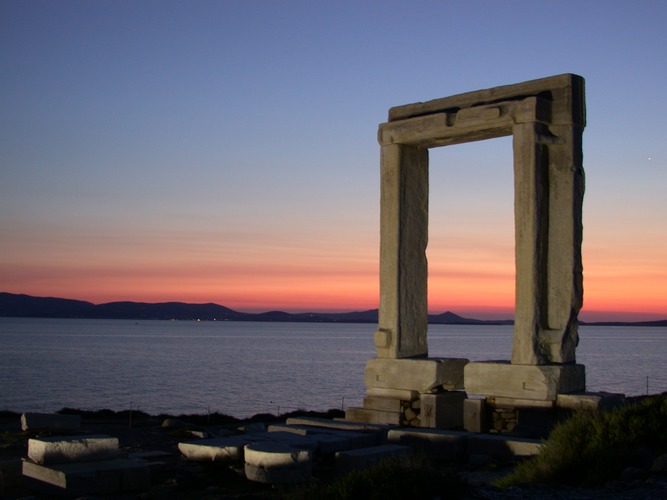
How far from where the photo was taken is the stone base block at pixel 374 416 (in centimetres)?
1509

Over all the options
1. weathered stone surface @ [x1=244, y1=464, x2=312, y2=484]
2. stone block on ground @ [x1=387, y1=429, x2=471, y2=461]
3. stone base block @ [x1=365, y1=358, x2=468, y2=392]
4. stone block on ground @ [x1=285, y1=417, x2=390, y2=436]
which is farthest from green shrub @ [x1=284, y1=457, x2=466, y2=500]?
stone base block @ [x1=365, y1=358, x2=468, y2=392]

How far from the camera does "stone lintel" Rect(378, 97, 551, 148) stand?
14.0 m

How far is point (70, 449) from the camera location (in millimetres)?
10688

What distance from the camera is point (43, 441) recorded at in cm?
1056

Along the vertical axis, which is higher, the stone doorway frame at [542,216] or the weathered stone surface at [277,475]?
the stone doorway frame at [542,216]

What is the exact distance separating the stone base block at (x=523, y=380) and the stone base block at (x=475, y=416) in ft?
0.62

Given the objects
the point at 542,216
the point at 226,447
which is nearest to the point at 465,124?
the point at 542,216

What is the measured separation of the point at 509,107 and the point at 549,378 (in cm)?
428

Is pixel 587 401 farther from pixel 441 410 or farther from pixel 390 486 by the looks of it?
pixel 390 486

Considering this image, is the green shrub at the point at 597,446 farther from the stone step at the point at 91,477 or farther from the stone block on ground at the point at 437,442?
the stone step at the point at 91,477

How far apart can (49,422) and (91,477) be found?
15.5 feet

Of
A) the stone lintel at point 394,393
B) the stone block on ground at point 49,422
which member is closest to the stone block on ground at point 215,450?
the stone block on ground at point 49,422

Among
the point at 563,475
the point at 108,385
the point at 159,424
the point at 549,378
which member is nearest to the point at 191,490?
the point at 563,475

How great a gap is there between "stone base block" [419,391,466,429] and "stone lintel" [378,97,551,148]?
4.32 m
